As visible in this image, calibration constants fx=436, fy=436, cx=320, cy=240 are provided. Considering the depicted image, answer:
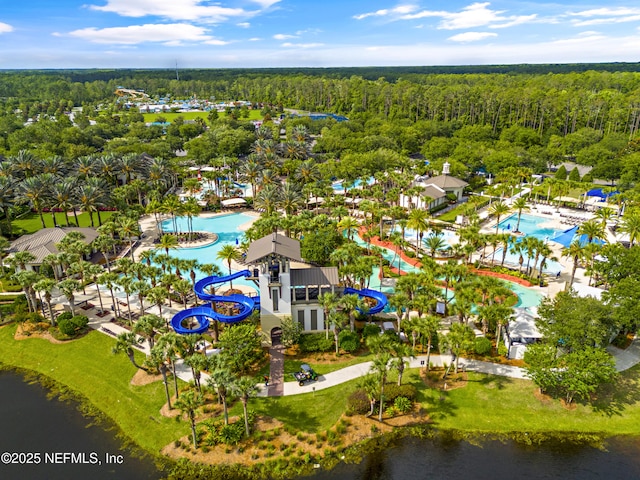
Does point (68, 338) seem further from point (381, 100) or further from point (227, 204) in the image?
point (381, 100)

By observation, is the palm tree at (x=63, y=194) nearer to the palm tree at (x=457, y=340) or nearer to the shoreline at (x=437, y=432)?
the shoreline at (x=437, y=432)

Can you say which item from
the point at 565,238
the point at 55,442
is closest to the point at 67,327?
the point at 55,442

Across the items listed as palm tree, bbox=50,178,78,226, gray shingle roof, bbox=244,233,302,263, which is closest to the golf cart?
gray shingle roof, bbox=244,233,302,263

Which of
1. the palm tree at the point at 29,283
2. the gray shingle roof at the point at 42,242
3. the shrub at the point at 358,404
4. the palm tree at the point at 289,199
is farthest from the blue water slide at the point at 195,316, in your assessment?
the palm tree at the point at 289,199

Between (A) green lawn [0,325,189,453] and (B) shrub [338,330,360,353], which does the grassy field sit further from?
(B) shrub [338,330,360,353]

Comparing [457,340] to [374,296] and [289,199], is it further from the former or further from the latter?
[289,199]

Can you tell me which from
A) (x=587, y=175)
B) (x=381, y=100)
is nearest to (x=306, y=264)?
(x=587, y=175)

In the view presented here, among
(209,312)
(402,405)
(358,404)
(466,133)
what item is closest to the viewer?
(358,404)
